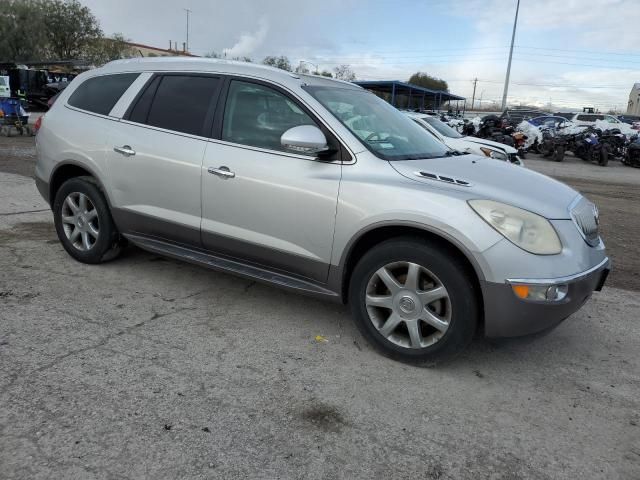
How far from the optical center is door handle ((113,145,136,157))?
165 inches

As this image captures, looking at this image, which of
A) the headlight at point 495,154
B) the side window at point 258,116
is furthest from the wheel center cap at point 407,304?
the headlight at point 495,154

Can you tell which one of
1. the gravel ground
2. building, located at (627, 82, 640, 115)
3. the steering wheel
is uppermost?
building, located at (627, 82, 640, 115)

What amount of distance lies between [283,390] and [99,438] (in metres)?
0.97

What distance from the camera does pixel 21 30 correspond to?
45.3 metres

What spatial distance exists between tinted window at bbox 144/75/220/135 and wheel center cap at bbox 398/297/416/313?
1.94 meters

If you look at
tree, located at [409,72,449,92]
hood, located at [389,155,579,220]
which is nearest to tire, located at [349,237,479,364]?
hood, located at [389,155,579,220]

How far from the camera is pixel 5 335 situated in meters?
3.38

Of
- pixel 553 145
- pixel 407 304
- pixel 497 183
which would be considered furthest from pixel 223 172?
pixel 553 145

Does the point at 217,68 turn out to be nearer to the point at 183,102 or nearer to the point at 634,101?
the point at 183,102

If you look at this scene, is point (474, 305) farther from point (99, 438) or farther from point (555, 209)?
point (99, 438)

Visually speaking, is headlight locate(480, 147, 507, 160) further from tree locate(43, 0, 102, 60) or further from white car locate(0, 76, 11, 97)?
tree locate(43, 0, 102, 60)

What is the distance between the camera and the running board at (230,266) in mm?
3557

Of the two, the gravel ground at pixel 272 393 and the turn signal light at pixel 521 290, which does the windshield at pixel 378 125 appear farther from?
the gravel ground at pixel 272 393

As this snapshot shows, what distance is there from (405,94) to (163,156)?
134 feet
